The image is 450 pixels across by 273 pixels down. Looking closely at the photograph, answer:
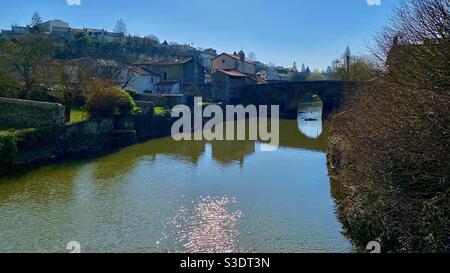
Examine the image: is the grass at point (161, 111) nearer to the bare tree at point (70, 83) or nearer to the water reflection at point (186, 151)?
the water reflection at point (186, 151)

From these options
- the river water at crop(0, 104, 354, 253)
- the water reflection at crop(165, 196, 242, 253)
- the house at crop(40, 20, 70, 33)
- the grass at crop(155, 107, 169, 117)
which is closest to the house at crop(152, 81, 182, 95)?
the grass at crop(155, 107, 169, 117)

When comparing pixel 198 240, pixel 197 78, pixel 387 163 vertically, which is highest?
pixel 197 78

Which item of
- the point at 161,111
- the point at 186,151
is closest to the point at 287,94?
the point at 161,111

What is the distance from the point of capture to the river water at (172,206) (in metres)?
9.47

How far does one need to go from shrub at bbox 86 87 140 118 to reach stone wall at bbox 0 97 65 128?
344 centimetres

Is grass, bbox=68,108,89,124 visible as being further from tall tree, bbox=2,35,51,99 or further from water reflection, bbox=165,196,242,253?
water reflection, bbox=165,196,242,253

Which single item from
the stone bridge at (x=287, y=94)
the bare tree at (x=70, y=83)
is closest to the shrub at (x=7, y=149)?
the bare tree at (x=70, y=83)

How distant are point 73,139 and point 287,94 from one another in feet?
91.5

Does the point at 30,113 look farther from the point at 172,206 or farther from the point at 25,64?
the point at 172,206

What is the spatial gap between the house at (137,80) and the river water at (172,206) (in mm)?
19247

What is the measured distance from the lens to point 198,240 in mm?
9633
